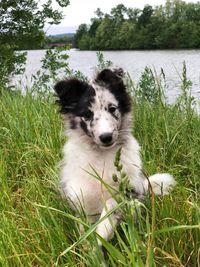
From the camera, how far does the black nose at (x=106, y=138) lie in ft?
11.0

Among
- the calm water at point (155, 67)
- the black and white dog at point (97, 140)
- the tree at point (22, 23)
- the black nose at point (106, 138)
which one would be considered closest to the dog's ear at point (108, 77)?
the black and white dog at point (97, 140)

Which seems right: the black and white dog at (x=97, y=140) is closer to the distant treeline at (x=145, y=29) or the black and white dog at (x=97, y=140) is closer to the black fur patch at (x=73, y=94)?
the black fur patch at (x=73, y=94)

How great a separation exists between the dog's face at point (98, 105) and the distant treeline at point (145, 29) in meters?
37.6

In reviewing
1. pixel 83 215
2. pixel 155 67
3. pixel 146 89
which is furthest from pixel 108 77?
pixel 155 67

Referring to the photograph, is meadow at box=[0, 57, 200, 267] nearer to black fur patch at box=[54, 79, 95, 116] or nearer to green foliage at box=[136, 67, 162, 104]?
green foliage at box=[136, 67, 162, 104]

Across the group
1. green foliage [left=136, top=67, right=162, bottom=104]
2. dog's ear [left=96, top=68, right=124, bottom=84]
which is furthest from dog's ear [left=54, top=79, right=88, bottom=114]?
green foliage [left=136, top=67, right=162, bottom=104]

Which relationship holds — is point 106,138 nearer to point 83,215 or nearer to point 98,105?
point 98,105

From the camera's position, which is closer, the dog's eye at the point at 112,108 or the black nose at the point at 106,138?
the black nose at the point at 106,138

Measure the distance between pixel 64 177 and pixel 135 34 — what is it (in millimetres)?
51459

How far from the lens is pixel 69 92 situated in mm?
3857

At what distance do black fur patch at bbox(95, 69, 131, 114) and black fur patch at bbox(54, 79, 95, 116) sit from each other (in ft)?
0.48

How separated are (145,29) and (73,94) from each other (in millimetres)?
50524

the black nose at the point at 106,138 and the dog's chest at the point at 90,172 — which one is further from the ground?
the black nose at the point at 106,138

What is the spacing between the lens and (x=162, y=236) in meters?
2.84
